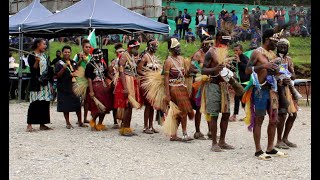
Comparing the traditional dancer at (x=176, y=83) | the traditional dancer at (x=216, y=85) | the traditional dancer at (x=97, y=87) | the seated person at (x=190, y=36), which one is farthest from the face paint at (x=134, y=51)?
the seated person at (x=190, y=36)

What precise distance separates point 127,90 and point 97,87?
0.83 metres

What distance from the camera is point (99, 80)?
11141 millimetres

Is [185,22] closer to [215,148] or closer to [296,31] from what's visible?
[296,31]

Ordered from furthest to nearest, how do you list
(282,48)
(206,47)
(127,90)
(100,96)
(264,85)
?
(100,96)
(127,90)
(206,47)
(282,48)
(264,85)

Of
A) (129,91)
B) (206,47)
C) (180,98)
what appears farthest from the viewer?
(129,91)

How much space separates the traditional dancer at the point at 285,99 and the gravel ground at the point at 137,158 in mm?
310

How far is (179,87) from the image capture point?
9.72m

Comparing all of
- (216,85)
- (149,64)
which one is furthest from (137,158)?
(149,64)

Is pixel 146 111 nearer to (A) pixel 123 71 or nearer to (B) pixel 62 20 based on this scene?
(A) pixel 123 71

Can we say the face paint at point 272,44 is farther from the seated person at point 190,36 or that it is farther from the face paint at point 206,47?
the seated person at point 190,36

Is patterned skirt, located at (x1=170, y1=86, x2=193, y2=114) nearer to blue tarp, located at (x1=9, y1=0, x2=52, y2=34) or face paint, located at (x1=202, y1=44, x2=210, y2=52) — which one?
face paint, located at (x1=202, y1=44, x2=210, y2=52)

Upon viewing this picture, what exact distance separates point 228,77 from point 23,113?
8022 millimetres

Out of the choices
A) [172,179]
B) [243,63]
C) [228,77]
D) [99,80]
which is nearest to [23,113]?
[99,80]

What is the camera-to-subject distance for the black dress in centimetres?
1156
